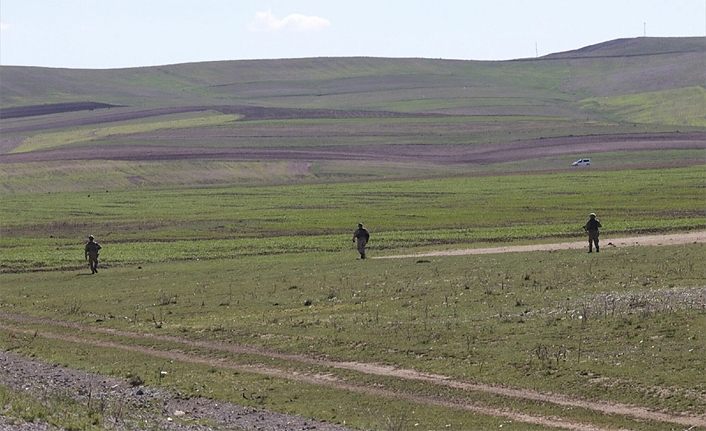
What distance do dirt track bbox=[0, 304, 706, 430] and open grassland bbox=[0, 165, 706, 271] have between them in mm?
19730

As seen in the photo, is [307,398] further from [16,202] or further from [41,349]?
[16,202]

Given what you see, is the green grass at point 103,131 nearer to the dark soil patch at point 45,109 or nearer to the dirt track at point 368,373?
the dark soil patch at point 45,109

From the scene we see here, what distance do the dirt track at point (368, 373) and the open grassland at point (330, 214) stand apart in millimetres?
19730

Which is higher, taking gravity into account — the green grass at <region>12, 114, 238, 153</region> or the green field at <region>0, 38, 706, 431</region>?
the green grass at <region>12, 114, 238, 153</region>

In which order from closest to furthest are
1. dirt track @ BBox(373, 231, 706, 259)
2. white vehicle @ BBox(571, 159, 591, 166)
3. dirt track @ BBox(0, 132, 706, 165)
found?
dirt track @ BBox(373, 231, 706, 259)
white vehicle @ BBox(571, 159, 591, 166)
dirt track @ BBox(0, 132, 706, 165)

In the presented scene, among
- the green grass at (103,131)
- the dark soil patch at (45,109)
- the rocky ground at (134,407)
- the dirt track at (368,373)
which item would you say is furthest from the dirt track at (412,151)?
the rocky ground at (134,407)

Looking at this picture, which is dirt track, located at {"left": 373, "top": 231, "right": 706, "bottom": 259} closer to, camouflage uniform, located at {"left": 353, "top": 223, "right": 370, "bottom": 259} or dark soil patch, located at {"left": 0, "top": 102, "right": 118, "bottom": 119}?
camouflage uniform, located at {"left": 353, "top": 223, "right": 370, "bottom": 259}

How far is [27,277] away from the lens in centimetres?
5306

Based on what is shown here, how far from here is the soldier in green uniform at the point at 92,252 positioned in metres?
52.1

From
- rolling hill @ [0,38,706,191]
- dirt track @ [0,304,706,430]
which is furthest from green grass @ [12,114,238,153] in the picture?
dirt track @ [0,304,706,430]

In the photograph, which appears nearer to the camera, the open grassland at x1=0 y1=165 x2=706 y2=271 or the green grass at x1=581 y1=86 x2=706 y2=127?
the open grassland at x1=0 y1=165 x2=706 y2=271

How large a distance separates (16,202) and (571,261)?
6007 cm

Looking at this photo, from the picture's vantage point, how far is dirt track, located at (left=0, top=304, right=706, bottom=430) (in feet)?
81.1

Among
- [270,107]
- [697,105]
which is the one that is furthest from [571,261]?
[270,107]
